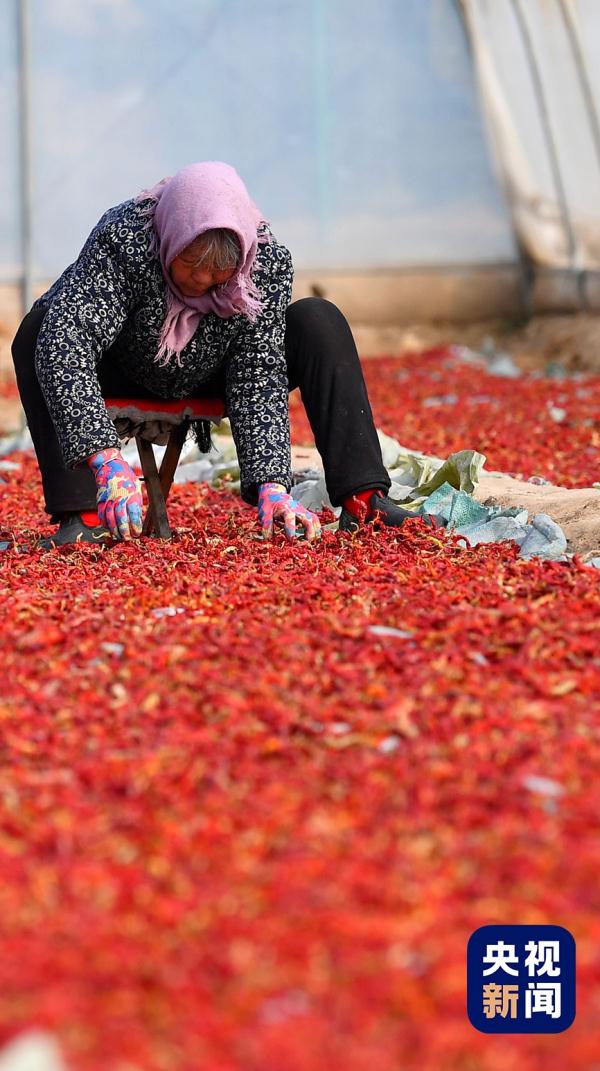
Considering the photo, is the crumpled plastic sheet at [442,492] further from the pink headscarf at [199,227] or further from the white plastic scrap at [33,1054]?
the white plastic scrap at [33,1054]

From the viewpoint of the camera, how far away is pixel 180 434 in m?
3.90

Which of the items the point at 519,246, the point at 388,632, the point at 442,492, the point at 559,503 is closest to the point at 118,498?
the point at 388,632

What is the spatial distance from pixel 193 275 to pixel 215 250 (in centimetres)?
10

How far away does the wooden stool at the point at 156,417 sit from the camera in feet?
12.2

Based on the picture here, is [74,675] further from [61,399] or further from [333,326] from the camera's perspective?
[333,326]

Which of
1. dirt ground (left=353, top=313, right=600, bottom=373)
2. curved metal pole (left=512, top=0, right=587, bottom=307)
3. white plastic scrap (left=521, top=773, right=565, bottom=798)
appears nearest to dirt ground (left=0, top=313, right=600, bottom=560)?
dirt ground (left=353, top=313, right=600, bottom=373)

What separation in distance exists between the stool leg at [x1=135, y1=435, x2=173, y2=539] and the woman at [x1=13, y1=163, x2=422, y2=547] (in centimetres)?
16

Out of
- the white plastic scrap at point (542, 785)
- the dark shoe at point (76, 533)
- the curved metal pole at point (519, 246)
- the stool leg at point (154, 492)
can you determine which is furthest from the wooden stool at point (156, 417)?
the curved metal pole at point (519, 246)

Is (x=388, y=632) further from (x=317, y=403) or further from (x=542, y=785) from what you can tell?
Result: (x=317, y=403)

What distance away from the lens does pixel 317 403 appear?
369cm

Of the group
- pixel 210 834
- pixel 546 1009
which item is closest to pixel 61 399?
pixel 210 834

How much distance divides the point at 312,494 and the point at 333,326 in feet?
2.80

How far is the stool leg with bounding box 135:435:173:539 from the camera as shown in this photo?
3.73 meters

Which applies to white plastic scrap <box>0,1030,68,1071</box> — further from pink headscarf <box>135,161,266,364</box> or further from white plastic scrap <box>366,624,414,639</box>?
pink headscarf <box>135,161,266,364</box>
